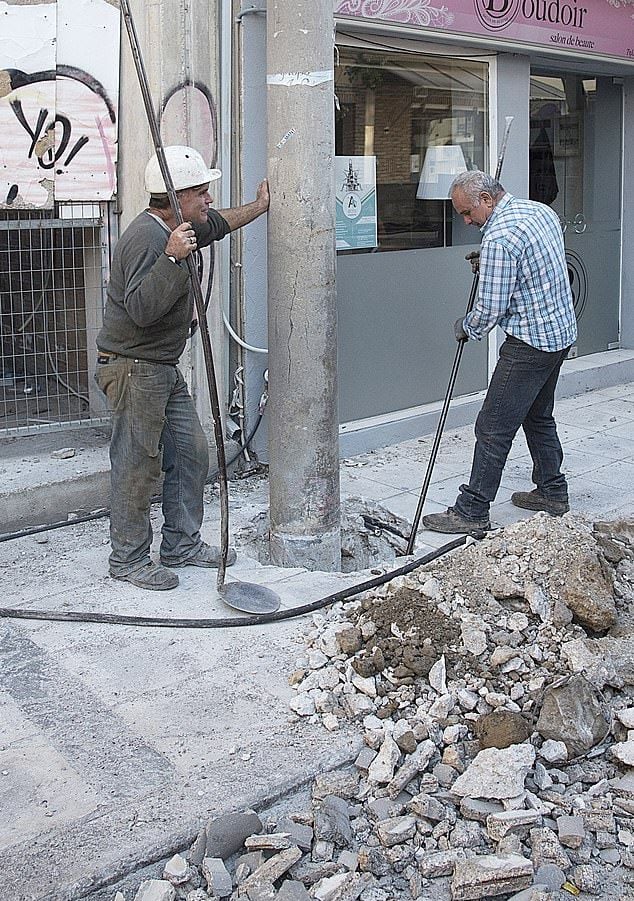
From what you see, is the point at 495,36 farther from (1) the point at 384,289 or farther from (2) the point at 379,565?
(2) the point at 379,565

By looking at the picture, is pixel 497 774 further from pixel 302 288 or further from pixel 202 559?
pixel 302 288

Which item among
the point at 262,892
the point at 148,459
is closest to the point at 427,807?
the point at 262,892

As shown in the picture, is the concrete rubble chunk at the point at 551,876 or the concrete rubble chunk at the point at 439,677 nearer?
the concrete rubble chunk at the point at 551,876

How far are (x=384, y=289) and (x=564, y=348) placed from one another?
84.0 inches

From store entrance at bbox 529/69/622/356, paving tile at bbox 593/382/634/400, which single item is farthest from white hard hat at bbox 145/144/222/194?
paving tile at bbox 593/382/634/400

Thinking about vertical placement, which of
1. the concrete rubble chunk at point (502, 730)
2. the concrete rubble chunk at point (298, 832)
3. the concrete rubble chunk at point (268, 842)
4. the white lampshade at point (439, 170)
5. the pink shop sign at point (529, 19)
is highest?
the pink shop sign at point (529, 19)

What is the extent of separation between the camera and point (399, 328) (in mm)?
8125

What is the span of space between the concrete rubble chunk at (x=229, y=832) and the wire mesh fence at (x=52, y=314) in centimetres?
372

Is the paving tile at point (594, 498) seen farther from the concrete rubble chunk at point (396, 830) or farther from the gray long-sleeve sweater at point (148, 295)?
the concrete rubble chunk at point (396, 830)

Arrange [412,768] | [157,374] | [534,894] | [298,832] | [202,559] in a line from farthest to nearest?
[202,559] < [157,374] < [412,768] < [298,832] < [534,894]

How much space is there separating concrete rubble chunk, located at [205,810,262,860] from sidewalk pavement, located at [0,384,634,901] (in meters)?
0.11

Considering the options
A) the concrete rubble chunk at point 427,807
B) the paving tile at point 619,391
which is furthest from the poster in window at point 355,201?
the concrete rubble chunk at point 427,807

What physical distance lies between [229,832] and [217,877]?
7.1 inches

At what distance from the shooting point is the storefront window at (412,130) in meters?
7.64
